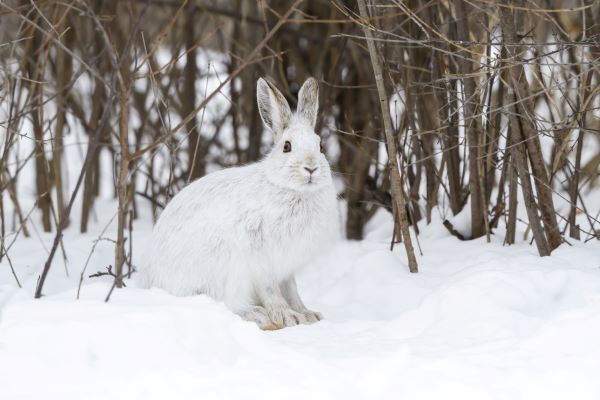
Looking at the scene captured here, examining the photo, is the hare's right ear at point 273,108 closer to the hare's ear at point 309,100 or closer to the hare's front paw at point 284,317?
the hare's ear at point 309,100

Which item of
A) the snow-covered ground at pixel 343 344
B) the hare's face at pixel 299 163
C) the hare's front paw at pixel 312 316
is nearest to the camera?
the snow-covered ground at pixel 343 344

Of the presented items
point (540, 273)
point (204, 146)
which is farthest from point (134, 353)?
point (204, 146)

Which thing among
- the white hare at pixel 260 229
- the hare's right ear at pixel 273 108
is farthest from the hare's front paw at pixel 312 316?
the hare's right ear at pixel 273 108

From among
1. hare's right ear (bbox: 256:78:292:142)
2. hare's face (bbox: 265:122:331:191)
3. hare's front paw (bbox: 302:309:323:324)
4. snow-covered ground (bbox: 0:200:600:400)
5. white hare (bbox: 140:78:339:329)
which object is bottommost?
hare's front paw (bbox: 302:309:323:324)

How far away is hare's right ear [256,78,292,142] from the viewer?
12.2ft

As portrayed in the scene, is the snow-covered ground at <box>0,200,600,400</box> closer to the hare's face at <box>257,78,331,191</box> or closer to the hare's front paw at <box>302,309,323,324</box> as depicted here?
the hare's front paw at <box>302,309,323,324</box>

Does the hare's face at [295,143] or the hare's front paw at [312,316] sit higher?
the hare's face at [295,143]

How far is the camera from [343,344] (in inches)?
125

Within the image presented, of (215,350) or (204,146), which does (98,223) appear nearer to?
(204,146)

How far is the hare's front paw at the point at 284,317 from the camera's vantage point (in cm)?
360

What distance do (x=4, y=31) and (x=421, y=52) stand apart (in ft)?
7.98

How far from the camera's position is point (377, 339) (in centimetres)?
321

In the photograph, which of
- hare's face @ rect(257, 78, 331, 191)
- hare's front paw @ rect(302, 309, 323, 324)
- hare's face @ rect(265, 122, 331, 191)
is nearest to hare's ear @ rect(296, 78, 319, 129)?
hare's face @ rect(257, 78, 331, 191)

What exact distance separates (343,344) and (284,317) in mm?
500
